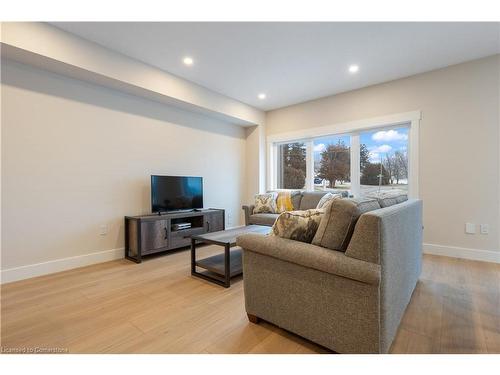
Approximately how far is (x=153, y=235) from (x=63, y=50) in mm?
2330

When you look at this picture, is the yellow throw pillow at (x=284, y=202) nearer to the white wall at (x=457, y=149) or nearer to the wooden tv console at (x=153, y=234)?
the wooden tv console at (x=153, y=234)

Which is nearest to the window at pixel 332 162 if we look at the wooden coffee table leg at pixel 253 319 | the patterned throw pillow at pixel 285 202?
the patterned throw pillow at pixel 285 202

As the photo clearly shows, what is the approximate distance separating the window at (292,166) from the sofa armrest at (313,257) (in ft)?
11.5

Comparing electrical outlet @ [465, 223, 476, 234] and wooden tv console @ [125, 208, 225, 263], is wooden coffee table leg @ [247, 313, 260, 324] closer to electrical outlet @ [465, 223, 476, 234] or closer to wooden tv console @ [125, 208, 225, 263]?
wooden tv console @ [125, 208, 225, 263]

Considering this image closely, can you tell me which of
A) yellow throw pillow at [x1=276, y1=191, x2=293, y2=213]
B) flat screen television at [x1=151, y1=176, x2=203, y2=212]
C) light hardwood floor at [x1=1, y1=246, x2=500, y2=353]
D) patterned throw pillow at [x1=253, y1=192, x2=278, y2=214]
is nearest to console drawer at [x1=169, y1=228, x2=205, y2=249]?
flat screen television at [x1=151, y1=176, x2=203, y2=212]

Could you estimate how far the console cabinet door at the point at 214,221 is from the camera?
12.8ft

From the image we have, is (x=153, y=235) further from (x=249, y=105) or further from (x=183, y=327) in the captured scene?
(x=249, y=105)

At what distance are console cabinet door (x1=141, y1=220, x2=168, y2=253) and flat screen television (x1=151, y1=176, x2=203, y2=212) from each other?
0.26 m

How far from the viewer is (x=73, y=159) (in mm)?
2873

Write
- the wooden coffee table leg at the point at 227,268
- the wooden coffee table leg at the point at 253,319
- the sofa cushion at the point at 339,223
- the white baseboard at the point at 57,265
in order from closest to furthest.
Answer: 1. the sofa cushion at the point at 339,223
2. the wooden coffee table leg at the point at 253,319
3. the wooden coffee table leg at the point at 227,268
4. the white baseboard at the point at 57,265

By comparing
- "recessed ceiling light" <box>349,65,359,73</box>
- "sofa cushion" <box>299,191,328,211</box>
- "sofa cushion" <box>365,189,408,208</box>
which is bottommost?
"sofa cushion" <box>299,191,328,211</box>

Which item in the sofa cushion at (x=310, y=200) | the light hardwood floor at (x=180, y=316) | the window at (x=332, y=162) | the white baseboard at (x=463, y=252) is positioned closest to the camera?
the light hardwood floor at (x=180, y=316)

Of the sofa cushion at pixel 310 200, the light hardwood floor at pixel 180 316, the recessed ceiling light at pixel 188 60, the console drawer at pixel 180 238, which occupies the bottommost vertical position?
the light hardwood floor at pixel 180 316

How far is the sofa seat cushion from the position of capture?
3.80 m
